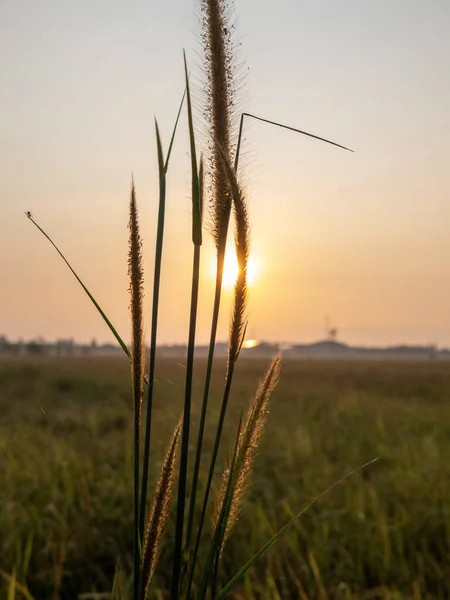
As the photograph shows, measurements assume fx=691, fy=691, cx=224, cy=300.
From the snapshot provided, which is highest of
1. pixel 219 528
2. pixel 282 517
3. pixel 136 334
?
pixel 136 334

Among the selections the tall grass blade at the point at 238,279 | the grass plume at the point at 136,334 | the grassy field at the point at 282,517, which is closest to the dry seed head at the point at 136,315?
the grass plume at the point at 136,334

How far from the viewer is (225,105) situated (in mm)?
891

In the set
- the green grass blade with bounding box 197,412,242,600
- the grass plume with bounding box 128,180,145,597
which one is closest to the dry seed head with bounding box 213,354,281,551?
the green grass blade with bounding box 197,412,242,600

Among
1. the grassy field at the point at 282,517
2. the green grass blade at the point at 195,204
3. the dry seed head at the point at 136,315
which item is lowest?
the grassy field at the point at 282,517

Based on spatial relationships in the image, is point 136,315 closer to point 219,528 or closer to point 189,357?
point 189,357

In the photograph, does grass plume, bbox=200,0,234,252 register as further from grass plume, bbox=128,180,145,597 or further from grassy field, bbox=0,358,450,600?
grassy field, bbox=0,358,450,600

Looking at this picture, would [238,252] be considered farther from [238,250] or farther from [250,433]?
[250,433]

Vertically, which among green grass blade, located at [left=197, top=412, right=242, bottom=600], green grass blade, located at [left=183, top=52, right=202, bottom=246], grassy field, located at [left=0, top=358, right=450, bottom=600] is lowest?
grassy field, located at [left=0, top=358, right=450, bottom=600]

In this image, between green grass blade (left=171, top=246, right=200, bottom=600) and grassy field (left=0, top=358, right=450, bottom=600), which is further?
grassy field (left=0, top=358, right=450, bottom=600)

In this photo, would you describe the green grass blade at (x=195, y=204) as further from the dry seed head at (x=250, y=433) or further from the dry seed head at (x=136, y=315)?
the dry seed head at (x=250, y=433)

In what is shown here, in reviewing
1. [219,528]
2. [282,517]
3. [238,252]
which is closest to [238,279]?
[238,252]

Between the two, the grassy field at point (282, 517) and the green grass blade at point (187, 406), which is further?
the grassy field at point (282, 517)

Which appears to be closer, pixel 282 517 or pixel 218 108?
pixel 218 108

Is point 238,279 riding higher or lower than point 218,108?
lower
